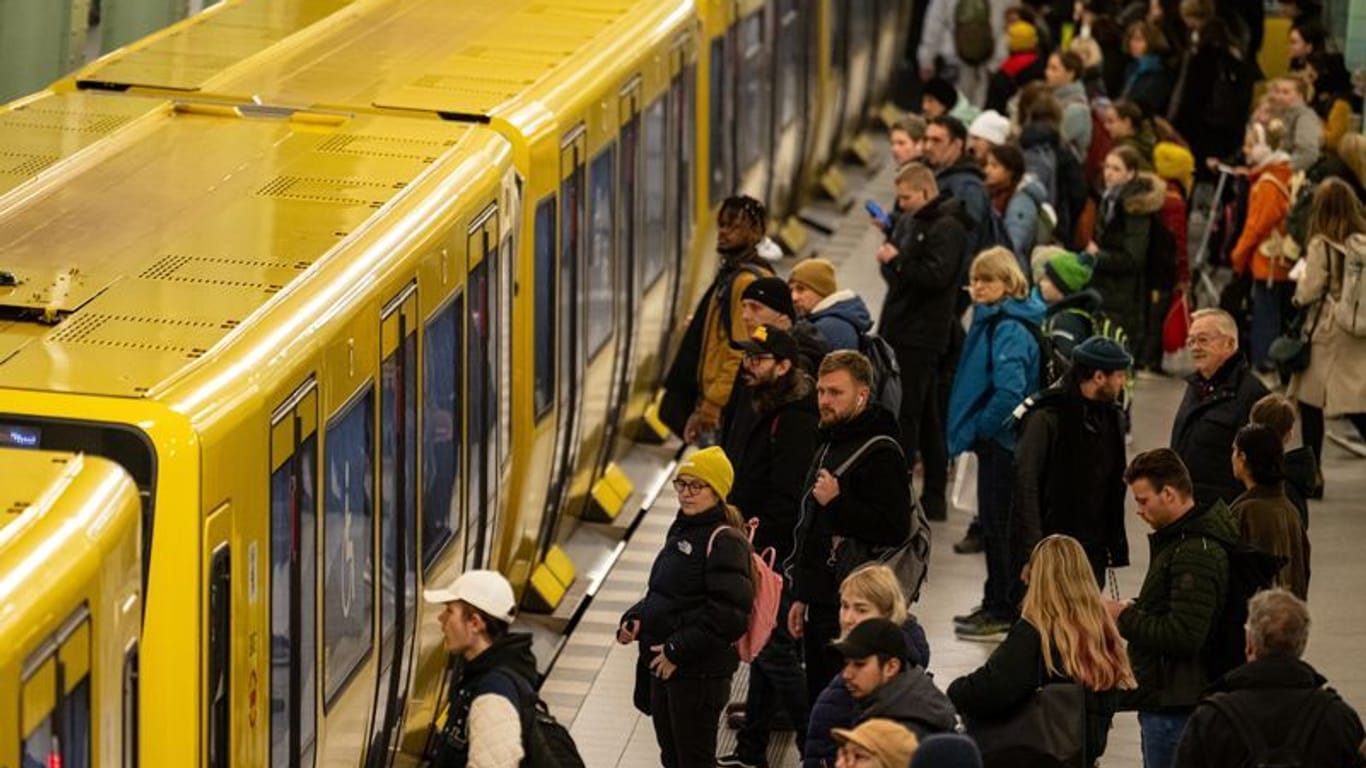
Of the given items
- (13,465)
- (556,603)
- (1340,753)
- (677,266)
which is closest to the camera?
(13,465)

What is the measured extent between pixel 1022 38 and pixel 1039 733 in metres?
14.9

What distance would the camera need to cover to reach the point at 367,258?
9.88 metres

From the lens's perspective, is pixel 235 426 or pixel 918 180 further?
pixel 918 180

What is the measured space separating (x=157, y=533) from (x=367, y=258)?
2.36 meters

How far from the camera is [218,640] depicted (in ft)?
26.2

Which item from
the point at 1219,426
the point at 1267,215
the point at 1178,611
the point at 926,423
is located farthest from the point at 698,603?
the point at 1267,215

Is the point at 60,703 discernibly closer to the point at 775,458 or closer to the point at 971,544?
the point at 775,458

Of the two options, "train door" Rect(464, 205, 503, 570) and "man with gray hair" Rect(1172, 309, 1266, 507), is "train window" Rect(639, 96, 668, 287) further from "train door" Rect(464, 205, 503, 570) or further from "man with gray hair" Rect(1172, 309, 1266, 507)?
"man with gray hair" Rect(1172, 309, 1266, 507)

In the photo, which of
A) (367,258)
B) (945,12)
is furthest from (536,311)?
(945,12)

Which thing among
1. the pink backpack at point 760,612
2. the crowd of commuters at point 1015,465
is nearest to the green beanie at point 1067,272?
the crowd of commuters at point 1015,465

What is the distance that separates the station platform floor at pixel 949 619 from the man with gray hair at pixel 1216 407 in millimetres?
1172

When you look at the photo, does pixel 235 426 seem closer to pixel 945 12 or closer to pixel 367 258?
pixel 367 258

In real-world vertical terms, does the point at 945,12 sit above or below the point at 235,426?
below

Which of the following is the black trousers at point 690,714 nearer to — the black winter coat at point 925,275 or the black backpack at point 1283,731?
the black backpack at point 1283,731
